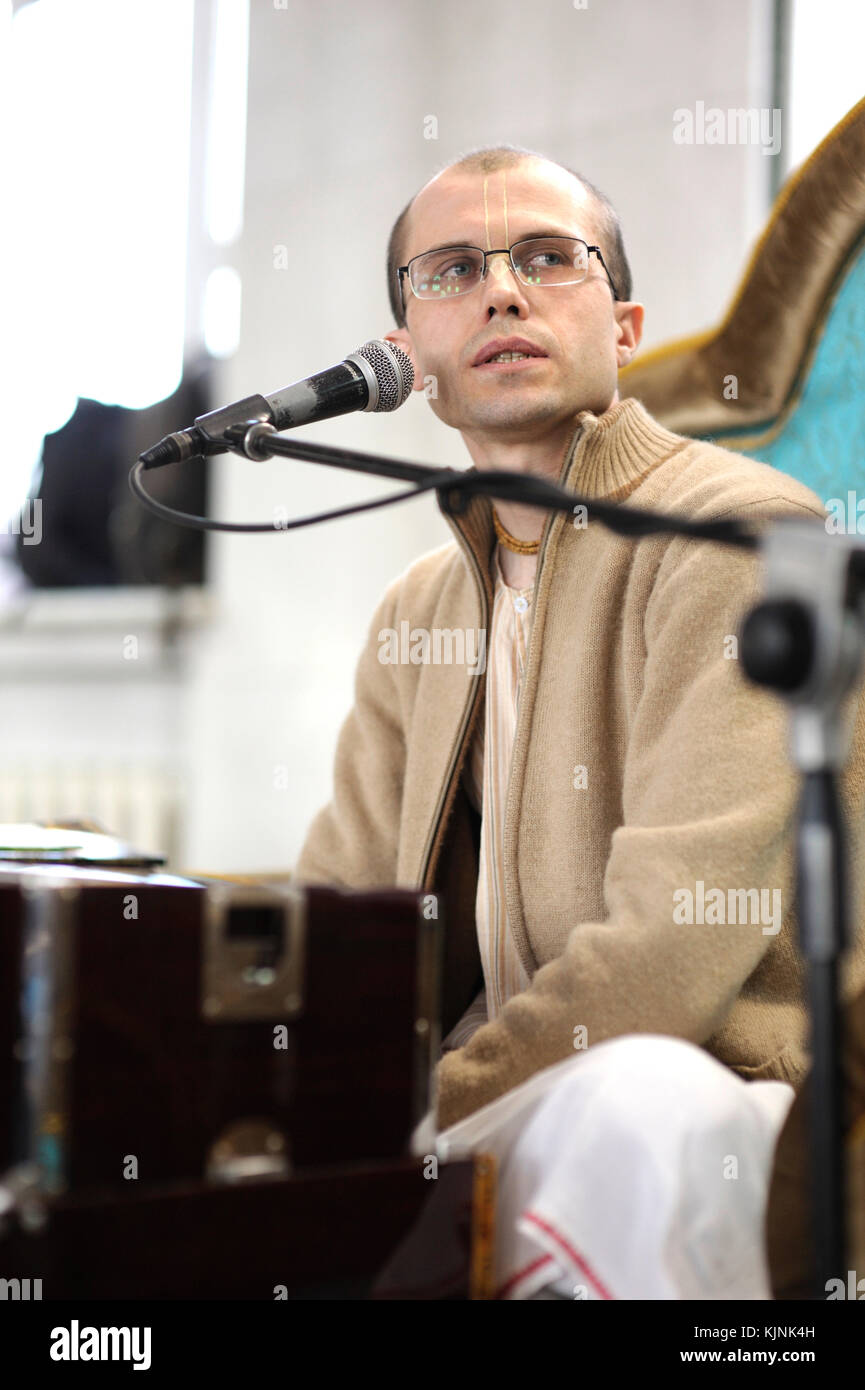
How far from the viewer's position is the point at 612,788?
Answer: 1307 millimetres

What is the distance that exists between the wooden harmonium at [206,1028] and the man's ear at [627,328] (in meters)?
0.95

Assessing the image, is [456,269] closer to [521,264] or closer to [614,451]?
[521,264]

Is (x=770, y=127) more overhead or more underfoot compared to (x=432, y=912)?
more overhead

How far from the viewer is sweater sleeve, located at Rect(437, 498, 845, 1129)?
104cm

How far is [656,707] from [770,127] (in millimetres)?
1561

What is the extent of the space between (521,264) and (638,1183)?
98cm

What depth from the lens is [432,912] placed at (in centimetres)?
90

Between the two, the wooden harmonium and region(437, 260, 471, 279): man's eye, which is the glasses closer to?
region(437, 260, 471, 279): man's eye

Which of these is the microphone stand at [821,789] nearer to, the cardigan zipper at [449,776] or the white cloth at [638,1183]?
the white cloth at [638,1183]

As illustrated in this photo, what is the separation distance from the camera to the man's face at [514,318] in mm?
1402

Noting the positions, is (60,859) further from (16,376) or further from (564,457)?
(16,376)

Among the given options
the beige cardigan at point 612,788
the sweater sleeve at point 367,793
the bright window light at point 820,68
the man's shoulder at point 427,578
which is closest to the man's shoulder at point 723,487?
the beige cardigan at point 612,788

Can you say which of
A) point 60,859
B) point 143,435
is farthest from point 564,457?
point 143,435

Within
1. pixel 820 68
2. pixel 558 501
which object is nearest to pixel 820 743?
pixel 558 501
